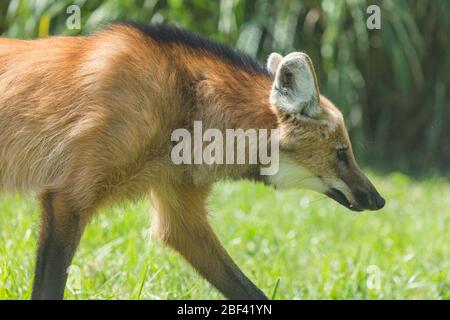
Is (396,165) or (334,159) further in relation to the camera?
(396,165)

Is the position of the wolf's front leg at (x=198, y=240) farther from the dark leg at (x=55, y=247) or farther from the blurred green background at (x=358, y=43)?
the blurred green background at (x=358, y=43)

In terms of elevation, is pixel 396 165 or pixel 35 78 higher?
pixel 35 78

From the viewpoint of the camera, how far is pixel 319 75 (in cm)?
773

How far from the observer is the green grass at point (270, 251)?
3486 millimetres

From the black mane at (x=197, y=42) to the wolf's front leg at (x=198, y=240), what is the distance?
52cm

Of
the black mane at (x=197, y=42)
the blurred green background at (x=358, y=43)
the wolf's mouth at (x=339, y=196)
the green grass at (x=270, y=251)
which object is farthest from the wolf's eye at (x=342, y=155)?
the blurred green background at (x=358, y=43)

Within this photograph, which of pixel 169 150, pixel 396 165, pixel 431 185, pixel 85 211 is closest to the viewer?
pixel 85 211

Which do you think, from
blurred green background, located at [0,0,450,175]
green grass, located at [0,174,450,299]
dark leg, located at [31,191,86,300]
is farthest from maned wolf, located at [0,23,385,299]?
blurred green background, located at [0,0,450,175]

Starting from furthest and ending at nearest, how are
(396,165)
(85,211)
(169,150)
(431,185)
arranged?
1. (396,165)
2. (431,185)
3. (169,150)
4. (85,211)

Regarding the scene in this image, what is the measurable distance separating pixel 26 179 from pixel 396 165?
5.70m

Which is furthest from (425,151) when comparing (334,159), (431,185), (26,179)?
(26,179)

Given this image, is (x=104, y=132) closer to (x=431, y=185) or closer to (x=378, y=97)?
(x=431, y=185)

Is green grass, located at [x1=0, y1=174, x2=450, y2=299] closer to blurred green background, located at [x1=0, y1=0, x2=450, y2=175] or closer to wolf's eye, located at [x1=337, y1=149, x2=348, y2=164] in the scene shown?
wolf's eye, located at [x1=337, y1=149, x2=348, y2=164]

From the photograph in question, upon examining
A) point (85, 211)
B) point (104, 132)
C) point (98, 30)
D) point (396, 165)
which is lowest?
point (396, 165)
